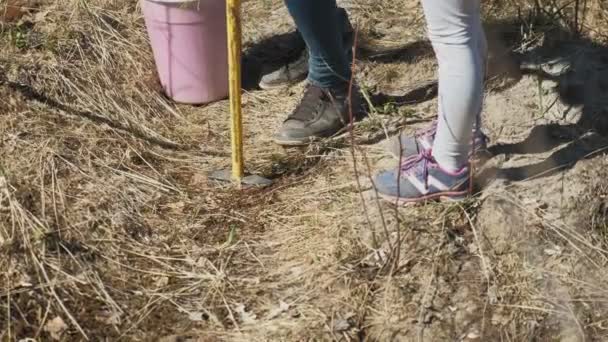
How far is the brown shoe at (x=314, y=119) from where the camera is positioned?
11.5 ft

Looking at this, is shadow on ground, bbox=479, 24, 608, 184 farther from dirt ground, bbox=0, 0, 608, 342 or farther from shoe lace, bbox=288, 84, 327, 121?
shoe lace, bbox=288, 84, 327, 121

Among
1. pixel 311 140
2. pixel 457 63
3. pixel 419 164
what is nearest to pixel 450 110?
pixel 457 63

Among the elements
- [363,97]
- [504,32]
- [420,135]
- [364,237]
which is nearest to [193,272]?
[364,237]

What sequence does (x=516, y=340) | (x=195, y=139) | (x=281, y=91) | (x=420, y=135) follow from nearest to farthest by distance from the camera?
(x=516, y=340)
(x=420, y=135)
(x=195, y=139)
(x=281, y=91)

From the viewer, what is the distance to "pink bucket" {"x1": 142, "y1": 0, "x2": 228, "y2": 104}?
12.0 feet

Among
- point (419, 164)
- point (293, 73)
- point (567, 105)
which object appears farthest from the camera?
point (293, 73)

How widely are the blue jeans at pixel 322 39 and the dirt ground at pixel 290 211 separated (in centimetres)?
23

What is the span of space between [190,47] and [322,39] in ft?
Answer: 2.15

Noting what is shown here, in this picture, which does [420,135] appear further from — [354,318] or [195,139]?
[195,139]

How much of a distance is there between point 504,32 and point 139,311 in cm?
206

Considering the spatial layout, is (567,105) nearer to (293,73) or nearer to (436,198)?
(436,198)

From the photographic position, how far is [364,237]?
115 inches

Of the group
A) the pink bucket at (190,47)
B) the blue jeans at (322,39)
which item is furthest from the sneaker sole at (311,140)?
the pink bucket at (190,47)

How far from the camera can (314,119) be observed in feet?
11.5
